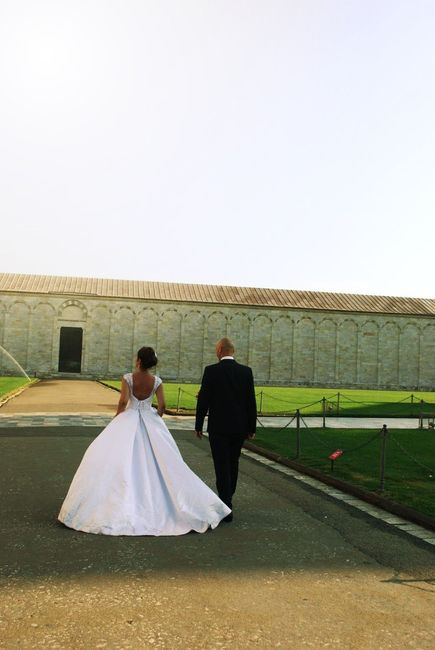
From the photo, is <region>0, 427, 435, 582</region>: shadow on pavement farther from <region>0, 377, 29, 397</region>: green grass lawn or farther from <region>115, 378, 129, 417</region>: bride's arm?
<region>0, 377, 29, 397</region>: green grass lawn

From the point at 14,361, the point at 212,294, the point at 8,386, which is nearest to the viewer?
the point at 8,386

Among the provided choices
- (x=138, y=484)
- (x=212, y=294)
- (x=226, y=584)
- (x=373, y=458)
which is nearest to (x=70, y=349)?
(x=212, y=294)

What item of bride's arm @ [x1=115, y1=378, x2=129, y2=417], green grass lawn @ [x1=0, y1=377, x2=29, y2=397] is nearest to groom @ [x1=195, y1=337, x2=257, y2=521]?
bride's arm @ [x1=115, y1=378, x2=129, y2=417]

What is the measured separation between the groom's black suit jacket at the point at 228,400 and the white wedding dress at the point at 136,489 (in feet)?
1.94

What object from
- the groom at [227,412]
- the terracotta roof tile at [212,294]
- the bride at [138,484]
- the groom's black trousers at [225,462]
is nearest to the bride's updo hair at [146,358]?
the bride at [138,484]

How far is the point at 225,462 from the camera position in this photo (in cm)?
638

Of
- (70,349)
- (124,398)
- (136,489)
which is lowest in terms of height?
(136,489)

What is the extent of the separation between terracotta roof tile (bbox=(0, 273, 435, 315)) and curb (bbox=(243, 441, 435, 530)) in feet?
129

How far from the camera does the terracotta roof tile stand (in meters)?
49.6

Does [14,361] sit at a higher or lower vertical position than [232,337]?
lower

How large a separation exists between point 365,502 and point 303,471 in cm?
222

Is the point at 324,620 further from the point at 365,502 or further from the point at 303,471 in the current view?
the point at 303,471

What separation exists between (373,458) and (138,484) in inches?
264

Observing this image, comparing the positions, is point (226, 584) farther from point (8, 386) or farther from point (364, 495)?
point (8, 386)
